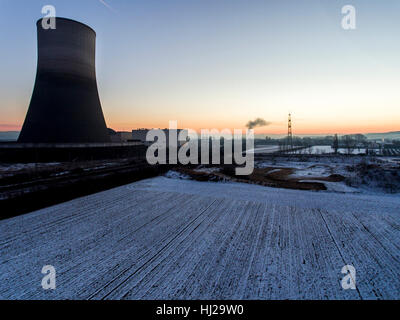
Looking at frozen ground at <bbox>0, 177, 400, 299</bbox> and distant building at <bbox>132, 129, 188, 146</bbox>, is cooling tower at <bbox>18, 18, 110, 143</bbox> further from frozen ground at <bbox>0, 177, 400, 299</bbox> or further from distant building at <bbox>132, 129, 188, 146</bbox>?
distant building at <bbox>132, 129, 188, 146</bbox>

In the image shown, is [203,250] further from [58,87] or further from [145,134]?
[145,134]

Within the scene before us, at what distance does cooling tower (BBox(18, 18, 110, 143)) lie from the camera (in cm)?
2400

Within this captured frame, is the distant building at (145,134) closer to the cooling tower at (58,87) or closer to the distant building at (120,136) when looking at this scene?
the distant building at (120,136)

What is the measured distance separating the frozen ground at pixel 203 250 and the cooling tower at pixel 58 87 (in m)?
18.9

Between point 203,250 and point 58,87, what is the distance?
2793cm

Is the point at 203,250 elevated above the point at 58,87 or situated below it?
below

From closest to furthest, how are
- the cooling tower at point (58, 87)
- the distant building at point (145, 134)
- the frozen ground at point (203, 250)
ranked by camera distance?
the frozen ground at point (203, 250) < the cooling tower at point (58, 87) < the distant building at point (145, 134)

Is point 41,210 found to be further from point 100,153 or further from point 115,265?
point 100,153

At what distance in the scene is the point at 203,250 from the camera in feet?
19.8

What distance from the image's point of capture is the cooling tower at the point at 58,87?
2400 cm

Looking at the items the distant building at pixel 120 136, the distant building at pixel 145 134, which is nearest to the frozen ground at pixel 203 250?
the distant building at pixel 120 136

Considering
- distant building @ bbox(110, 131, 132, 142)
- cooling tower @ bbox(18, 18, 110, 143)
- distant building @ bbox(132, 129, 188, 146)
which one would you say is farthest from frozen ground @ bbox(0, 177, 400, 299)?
distant building @ bbox(132, 129, 188, 146)

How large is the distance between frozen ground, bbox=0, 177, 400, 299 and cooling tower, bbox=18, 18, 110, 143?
18.9 m

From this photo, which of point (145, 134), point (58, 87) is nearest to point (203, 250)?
point (58, 87)
